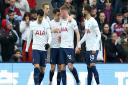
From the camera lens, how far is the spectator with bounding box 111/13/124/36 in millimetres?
20828

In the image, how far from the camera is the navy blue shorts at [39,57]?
689 inches

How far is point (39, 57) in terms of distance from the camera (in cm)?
1758

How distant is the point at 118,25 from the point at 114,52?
1298 millimetres

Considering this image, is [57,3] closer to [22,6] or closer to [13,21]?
[22,6]

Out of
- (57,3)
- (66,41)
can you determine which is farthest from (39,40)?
(57,3)

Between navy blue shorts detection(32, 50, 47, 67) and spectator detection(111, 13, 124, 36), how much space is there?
382cm

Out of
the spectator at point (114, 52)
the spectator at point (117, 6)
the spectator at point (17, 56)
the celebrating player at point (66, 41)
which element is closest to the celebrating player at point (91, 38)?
the celebrating player at point (66, 41)

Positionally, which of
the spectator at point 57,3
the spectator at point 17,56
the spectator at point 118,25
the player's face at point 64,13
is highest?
the spectator at point 57,3

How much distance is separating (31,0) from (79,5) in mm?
1661

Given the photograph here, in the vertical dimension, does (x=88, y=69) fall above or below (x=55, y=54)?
below

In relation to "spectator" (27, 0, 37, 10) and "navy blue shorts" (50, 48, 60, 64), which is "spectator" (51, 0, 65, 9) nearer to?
"spectator" (27, 0, 37, 10)

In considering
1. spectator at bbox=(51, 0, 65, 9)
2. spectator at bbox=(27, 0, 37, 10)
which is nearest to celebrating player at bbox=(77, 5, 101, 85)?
spectator at bbox=(51, 0, 65, 9)

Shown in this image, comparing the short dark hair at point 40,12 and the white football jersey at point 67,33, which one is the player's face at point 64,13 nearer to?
the white football jersey at point 67,33

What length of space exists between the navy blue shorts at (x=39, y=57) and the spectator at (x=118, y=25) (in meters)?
3.82
